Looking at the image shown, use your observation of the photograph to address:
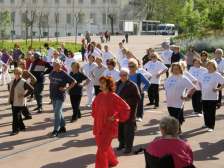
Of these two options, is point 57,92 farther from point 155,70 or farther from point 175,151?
point 175,151

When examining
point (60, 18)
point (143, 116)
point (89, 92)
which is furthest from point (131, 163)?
point (60, 18)

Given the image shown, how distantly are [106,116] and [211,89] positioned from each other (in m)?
3.77

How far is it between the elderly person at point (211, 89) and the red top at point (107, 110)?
11.0 ft

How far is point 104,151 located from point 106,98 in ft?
3.09

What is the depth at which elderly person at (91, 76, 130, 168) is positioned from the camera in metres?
5.70

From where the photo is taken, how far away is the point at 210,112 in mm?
8469

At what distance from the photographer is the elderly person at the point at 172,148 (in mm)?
3773

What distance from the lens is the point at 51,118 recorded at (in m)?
10.2

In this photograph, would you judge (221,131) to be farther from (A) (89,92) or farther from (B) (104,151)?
(A) (89,92)

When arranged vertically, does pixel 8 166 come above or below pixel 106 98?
below

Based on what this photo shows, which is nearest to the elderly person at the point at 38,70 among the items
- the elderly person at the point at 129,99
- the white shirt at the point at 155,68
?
the white shirt at the point at 155,68

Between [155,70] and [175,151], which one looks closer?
[175,151]

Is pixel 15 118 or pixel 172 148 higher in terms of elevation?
pixel 172 148

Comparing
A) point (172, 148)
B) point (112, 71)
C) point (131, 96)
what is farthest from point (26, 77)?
point (172, 148)
